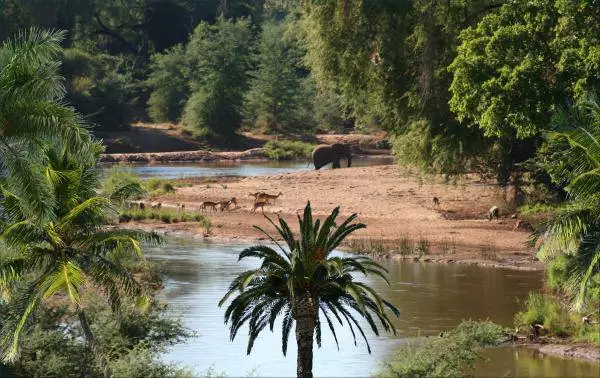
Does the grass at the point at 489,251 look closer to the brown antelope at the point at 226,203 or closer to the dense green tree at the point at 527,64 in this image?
the dense green tree at the point at 527,64

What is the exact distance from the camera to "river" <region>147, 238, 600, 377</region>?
2822 centimetres

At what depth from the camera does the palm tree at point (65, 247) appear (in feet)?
74.3

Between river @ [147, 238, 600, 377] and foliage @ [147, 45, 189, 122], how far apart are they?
5786 centimetres

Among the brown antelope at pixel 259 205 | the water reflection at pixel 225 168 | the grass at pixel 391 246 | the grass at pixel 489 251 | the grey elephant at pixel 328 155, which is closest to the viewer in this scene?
the grass at pixel 489 251

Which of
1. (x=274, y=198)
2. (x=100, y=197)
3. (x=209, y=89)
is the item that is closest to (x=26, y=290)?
(x=100, y=197)

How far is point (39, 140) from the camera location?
20547 millimetres

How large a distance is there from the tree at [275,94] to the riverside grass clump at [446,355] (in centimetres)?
7079

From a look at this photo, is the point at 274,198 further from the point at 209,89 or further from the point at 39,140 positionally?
the point at 209,89

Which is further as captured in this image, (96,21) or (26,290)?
(96,21)

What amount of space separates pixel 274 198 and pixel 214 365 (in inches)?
987

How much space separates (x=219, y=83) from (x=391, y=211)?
153ft

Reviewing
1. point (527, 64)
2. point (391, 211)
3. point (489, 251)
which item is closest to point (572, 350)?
point (527, 64)

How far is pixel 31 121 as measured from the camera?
20172mm

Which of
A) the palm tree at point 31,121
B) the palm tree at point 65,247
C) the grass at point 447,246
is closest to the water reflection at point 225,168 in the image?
the grass at point 447,246
